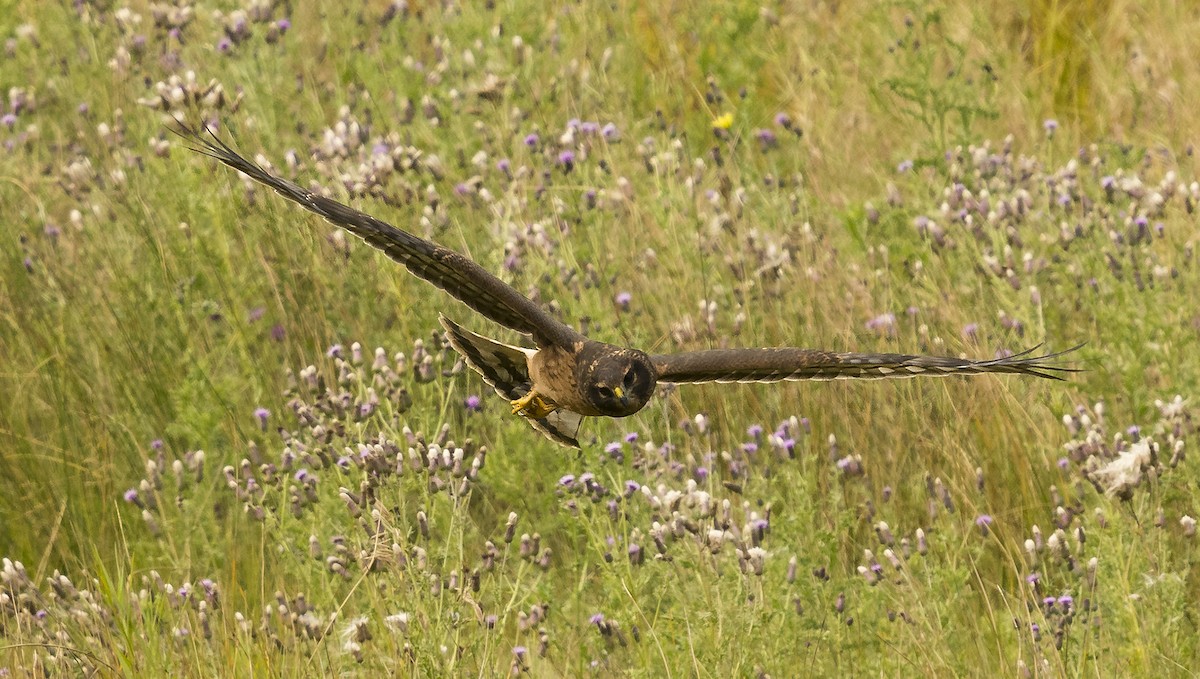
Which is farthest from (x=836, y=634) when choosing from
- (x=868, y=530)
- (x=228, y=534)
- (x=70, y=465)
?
(x=70, y=465)

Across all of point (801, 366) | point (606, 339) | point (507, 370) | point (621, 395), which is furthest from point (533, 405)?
point (801, 366)

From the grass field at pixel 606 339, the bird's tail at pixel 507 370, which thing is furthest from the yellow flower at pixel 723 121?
the bird's tail at pixel 507 370

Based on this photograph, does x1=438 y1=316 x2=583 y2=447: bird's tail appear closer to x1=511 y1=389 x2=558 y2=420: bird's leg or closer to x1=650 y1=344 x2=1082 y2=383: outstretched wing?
x1=511 y1=389 x2=558 y2=420: bird's leg

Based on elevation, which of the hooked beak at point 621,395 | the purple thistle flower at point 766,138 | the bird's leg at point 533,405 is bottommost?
the hooked beak at point 621,395

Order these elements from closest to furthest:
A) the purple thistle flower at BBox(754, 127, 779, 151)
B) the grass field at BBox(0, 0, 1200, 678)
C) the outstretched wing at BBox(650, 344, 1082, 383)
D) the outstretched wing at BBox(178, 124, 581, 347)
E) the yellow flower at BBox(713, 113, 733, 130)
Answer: the outstretched wing at BBox(178, 124, 581, 347) < the outstretched wing at BBox(650, 344, 1082, 383) < the grass field at BBox(0, 0, 1200, 678) < the yellow flower at BBox(713, 113, 733, 130) < the purple thistle flower at BBox(754, 127, 779, 151)

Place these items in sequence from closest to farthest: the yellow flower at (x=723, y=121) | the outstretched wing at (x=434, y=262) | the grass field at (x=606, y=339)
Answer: the outstretched wing at (x=434, y=262), the grass field at (x=606, y=339), the yellow flower at (x=723, y=121)

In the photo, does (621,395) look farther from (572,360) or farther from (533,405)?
(533,405)

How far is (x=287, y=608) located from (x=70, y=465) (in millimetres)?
1505

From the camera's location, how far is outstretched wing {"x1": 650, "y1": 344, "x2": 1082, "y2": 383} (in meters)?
3.89

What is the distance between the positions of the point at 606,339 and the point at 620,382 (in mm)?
1117

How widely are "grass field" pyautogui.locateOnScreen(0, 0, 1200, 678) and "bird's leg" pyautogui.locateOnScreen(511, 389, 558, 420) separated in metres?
0.19

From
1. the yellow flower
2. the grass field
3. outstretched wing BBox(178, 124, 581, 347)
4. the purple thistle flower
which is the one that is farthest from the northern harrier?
the purple thistle flower

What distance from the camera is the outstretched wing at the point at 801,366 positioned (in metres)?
3.89

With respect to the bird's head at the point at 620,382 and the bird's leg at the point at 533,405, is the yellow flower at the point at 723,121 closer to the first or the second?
the bird's leg at the point at 533,405
